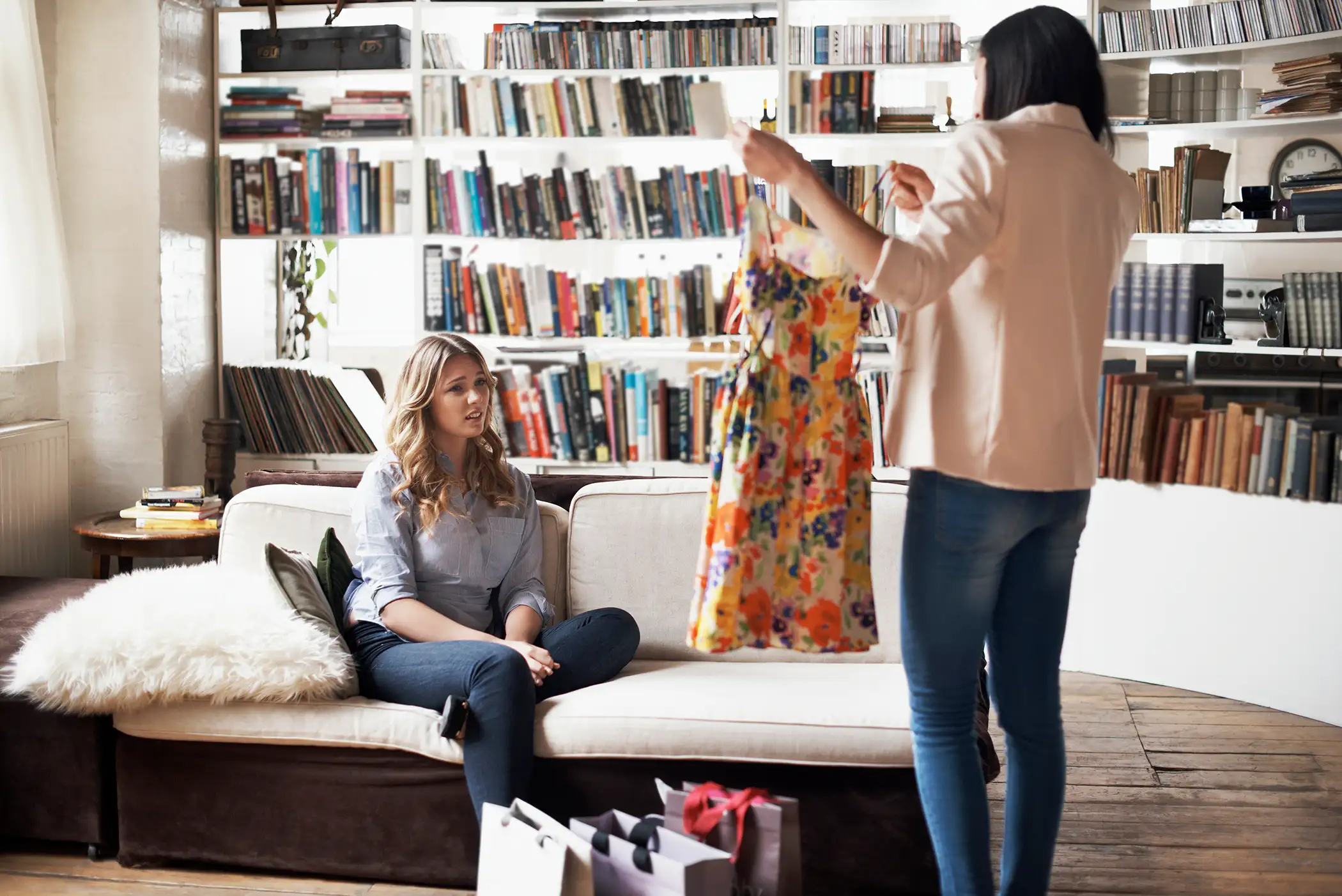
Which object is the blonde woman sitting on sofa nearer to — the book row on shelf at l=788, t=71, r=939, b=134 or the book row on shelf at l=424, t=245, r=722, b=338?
the book row on shelf at l=424, t=245, r=722, b=338

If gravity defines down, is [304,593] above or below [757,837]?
above

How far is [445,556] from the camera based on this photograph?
2547 mm

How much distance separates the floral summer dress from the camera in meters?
1.85

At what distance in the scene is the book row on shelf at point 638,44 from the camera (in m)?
4.16

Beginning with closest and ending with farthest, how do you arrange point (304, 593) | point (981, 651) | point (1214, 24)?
point (981, 651)
point (304, 593)
point (1214, 24)

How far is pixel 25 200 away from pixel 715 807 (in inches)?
107

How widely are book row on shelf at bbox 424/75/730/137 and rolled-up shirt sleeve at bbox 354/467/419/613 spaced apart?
203 centimetres

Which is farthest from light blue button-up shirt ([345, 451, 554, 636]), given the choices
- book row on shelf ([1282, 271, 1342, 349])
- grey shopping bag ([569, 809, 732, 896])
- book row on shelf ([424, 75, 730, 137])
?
book row on shelf ([1282, 271, 1342, 349])

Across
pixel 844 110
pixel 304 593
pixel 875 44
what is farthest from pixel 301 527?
pixel 875 44

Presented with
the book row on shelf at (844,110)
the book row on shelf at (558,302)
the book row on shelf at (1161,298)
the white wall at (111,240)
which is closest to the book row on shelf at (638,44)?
the book row on shelf at (844,110)

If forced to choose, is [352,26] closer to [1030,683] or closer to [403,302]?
[403,302]

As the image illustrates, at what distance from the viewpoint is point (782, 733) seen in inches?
89.6

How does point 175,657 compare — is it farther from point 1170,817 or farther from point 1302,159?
Result: point 1302,159

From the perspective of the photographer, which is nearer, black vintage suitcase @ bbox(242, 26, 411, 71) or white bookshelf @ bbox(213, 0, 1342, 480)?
white bookshelf @ bbox(213, 0, 1342, 480)
